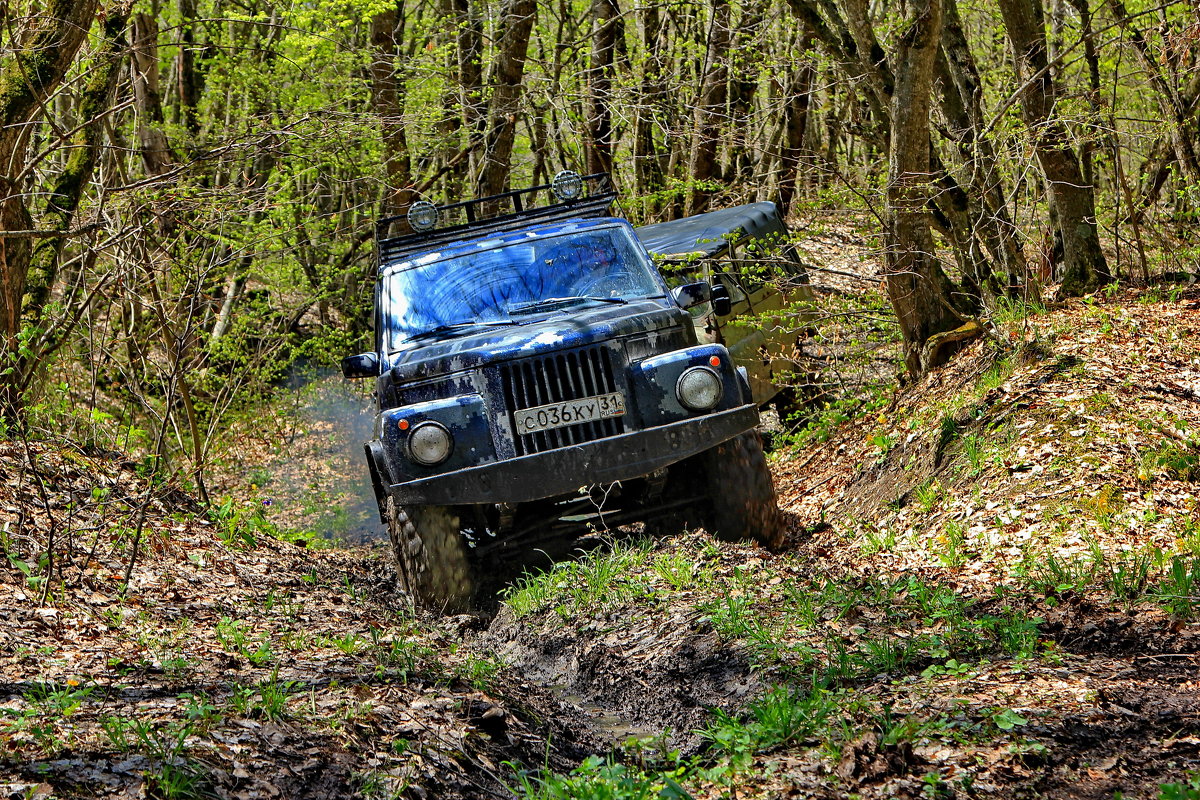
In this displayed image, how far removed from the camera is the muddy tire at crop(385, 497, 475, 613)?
6641mm

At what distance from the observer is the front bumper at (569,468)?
632 centimetres

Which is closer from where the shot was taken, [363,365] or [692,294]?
[363,365]

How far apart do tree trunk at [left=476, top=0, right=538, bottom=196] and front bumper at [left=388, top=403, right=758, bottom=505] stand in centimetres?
893

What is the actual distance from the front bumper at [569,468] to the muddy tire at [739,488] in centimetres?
36

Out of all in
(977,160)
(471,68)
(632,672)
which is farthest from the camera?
(471,68)

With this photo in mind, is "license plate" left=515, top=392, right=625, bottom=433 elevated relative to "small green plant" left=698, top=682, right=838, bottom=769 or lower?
elevated

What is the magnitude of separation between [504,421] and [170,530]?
11.4ft

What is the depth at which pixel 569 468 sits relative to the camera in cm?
637

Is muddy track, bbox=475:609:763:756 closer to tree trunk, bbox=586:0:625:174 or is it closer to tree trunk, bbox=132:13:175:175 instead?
tree trunk, bbox=132:13:175:175

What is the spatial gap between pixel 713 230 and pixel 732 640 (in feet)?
20.1

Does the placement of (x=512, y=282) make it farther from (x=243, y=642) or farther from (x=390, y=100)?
(x=390, y=100)

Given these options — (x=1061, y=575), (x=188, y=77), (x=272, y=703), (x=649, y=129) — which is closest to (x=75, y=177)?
(x=272, y=703)

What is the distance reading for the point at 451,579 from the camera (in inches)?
264

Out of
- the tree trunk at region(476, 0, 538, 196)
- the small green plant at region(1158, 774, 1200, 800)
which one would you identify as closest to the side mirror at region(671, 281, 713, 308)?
the small green plant at region(1158, 774, 1200, 800)
